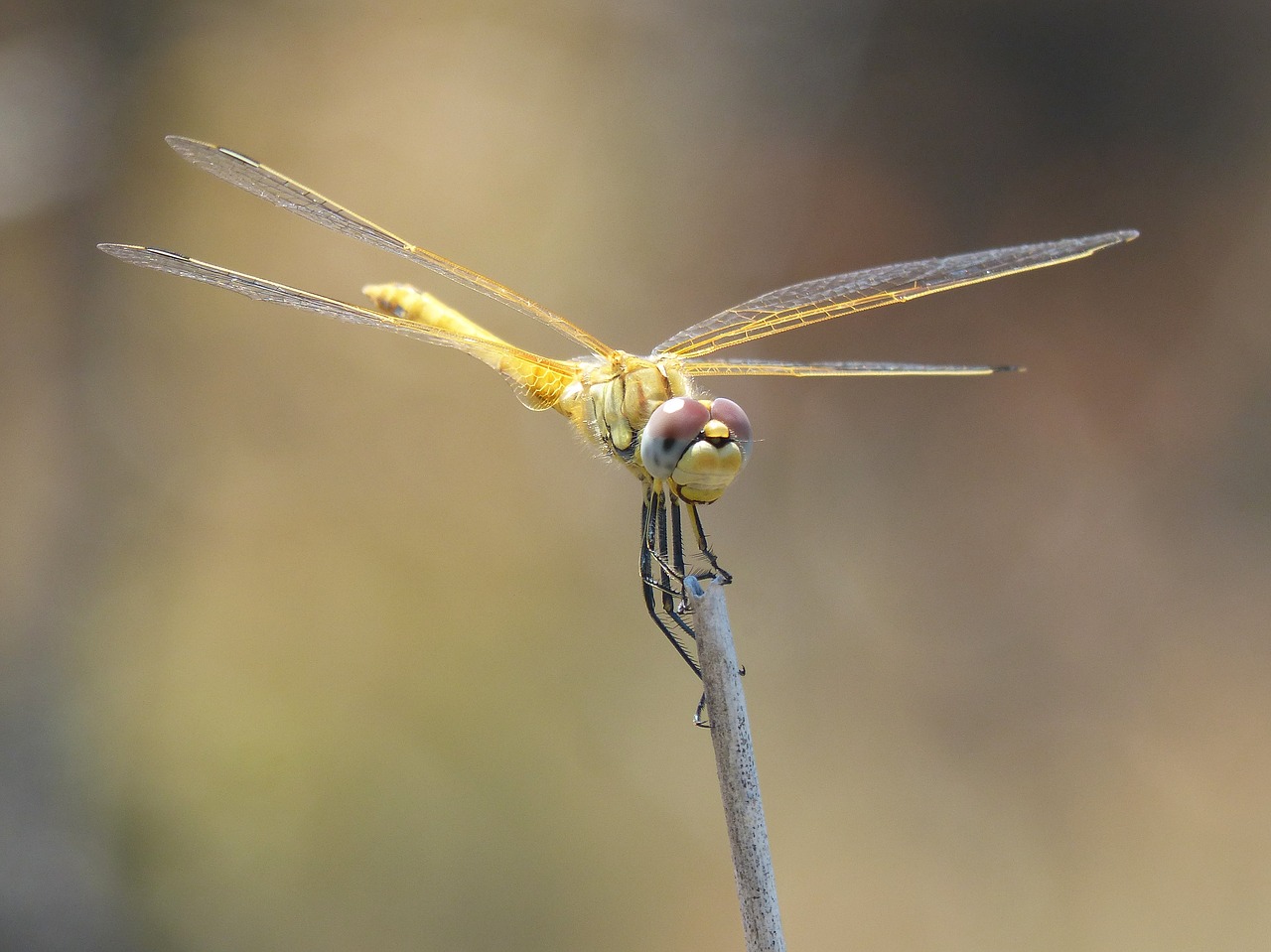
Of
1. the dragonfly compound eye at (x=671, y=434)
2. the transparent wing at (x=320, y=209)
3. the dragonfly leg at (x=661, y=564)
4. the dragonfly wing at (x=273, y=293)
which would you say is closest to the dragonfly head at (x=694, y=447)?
the dragonfly compound eye at (x=671, y=434)

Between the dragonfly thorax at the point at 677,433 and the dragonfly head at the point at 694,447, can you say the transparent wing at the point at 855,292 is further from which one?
the dragonfly head at the point at 694,447

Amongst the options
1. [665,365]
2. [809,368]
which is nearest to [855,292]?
[809,368]

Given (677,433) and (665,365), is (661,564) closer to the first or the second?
(677,433)

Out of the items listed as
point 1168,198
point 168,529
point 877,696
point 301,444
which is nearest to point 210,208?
point 301,444

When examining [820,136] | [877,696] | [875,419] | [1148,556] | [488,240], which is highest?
[820,136]

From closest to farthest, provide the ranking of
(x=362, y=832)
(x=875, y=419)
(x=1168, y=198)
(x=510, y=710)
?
(x=362, y=832) → (x=510, y=710) → (x=1168, y=198) → (x=875, y=419)

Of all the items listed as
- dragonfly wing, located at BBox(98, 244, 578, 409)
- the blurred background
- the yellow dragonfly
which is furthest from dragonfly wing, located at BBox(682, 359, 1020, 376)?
the blurred background

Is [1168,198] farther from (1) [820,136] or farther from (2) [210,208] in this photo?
(2) [210,208]

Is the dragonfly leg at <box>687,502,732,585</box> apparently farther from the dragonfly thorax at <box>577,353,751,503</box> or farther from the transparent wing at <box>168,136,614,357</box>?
the transparent wing at <box>168,136,614,357</box>
